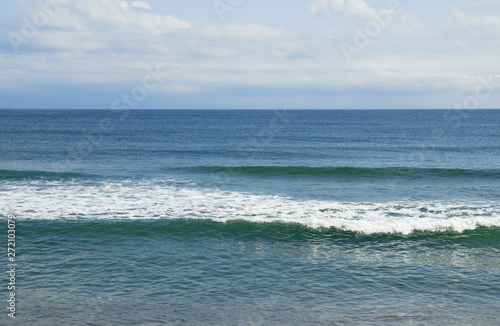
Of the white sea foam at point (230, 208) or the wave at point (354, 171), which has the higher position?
the wave at point (354, 171)

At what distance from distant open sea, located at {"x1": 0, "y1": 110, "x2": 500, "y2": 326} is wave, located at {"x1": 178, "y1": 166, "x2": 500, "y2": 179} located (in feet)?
0.74

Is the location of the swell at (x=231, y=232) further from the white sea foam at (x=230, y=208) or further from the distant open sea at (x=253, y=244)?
the white sea foam at (x=230, y=208)

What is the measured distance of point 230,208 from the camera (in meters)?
27.5

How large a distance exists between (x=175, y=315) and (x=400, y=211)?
58.6 ft

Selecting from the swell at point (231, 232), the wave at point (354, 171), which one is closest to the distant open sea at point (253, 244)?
the swell at point (231, 232)

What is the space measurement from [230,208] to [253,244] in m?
6.91

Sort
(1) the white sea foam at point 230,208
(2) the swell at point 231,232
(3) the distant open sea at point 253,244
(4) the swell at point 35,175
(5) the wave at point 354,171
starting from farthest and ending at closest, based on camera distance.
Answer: (5) the wave at point 354,171 → (4) the swell at point 35,175 → (1) the white sea foam at point 230,208 → (2) the swell at point 231,232 → (3) the distant open sea at point 253,244

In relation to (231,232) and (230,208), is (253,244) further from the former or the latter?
(230,208)

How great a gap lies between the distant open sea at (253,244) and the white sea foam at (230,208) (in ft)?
0.41

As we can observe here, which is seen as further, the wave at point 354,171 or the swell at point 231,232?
the wave at point 354,171

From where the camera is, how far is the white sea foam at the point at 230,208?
77.7 feet

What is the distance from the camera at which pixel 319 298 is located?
14.7 metres

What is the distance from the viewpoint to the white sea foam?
23.7 metres

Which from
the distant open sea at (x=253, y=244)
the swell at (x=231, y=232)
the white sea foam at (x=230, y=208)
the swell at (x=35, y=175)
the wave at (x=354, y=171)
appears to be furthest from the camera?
the wave at (x=354, y=171)
